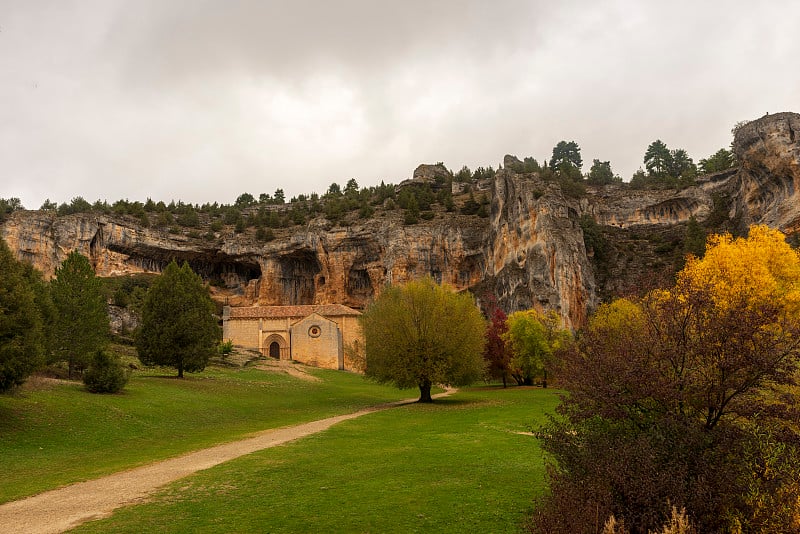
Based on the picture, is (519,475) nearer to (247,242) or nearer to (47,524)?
(47,524)

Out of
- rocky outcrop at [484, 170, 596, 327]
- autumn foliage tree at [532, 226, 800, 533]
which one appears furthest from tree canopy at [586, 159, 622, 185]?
autumn foliage tree at [532, 226, 800, 533]

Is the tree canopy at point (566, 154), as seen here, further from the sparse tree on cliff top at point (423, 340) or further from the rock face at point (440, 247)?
the sparse tree on cliff top at point (423, 340)

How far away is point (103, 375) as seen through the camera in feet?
85.2

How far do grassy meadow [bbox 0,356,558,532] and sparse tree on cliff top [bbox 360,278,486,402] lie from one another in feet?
6.81

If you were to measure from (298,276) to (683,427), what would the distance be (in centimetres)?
8997

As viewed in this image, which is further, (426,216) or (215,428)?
(426,216)

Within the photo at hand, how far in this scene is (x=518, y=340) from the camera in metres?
44.6

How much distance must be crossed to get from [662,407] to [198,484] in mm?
9981

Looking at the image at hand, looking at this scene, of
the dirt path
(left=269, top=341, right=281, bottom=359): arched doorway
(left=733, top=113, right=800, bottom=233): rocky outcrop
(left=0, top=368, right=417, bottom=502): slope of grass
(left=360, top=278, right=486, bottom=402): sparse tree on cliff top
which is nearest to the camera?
the dirt path

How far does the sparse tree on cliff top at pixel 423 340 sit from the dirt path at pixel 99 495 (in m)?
13.5

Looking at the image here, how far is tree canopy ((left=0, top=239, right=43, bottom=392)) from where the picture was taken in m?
17.7

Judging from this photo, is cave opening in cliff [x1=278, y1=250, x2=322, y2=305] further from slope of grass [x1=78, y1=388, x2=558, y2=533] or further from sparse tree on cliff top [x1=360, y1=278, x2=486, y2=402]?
slope of grass [x1=78, y1=388, x2=558, y2=533]

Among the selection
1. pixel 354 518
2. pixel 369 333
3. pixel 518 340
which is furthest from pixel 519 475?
pixel 518 340

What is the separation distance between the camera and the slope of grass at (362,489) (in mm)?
8703
